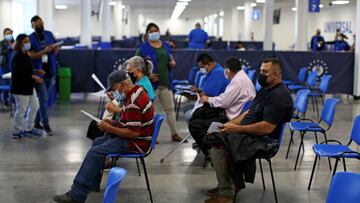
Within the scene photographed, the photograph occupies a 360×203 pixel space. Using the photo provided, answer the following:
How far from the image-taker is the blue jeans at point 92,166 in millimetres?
4539

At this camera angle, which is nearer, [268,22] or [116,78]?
[116,78]

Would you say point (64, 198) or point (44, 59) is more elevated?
point (44, 59)

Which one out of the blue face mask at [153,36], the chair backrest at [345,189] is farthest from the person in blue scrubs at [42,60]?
the chair backrest at [345,189]

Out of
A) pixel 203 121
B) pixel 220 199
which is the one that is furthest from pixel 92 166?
pixel 203 121

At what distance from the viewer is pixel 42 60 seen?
805cm

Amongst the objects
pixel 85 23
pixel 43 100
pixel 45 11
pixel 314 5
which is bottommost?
pixel 43 100

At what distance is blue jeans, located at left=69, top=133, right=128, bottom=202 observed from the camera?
454 centimetres

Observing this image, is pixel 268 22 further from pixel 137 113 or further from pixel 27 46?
pixel 137 113

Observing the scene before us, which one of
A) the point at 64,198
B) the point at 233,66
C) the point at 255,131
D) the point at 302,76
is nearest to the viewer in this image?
the point at 255,131

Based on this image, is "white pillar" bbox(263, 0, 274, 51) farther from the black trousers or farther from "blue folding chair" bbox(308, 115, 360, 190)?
"blue folding chair" bbox(308, 115, 360, 190)

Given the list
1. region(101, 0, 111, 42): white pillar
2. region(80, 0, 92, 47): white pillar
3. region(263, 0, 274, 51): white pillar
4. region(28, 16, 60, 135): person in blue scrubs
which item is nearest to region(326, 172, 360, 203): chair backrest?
region(28, 16, 60, 135): person in blue scrubs

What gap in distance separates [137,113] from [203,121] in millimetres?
1333

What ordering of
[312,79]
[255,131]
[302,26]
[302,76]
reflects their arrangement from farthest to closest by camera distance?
[302,26], [302,76], [312,79], [255,131]

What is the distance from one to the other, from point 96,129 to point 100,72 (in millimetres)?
7063
